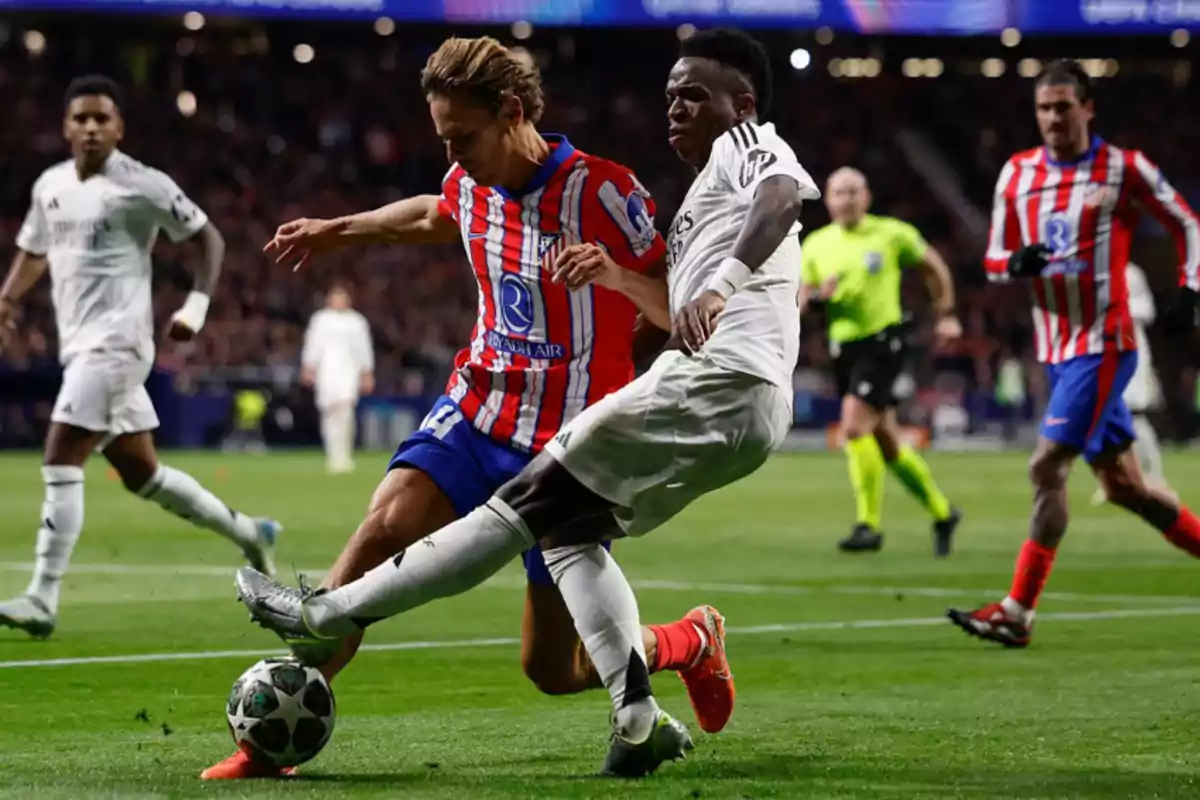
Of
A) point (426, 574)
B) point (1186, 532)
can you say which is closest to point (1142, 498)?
point (1186, 532)

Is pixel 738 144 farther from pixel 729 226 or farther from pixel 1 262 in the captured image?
pixel 1 262

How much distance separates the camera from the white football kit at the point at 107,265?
967 centimetres

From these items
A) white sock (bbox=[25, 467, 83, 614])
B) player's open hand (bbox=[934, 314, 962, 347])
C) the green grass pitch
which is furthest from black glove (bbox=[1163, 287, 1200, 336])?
white sock (bbox=[25, 467, 83, 614])

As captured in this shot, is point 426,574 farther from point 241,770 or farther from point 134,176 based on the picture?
point 134,176

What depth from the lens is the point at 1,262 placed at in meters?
35.1

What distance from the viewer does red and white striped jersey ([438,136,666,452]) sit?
5.86m

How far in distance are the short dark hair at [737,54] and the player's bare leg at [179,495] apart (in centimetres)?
456

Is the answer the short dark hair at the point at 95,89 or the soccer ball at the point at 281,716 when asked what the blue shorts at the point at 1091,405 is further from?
the soccer ball at the point at 281,716

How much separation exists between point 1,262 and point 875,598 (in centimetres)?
2645

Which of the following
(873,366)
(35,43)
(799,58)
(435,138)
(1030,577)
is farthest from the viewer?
(435,138)

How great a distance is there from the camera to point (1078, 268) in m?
9.54

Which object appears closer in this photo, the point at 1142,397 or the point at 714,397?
the point at 714,397

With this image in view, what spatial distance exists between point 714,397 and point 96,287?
5018 mm

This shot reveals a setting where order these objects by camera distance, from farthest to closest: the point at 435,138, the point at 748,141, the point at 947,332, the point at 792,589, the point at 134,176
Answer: the point at 435,138 < the point at 947,332 < the point at 792,589 < the point at 134,176 < the point at 748,141
